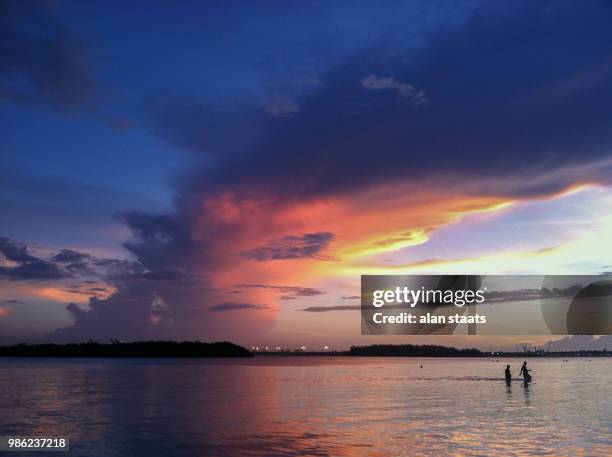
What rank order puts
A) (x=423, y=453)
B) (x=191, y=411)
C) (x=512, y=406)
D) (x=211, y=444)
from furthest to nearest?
(x=512, y=406), (x=191, y=411), (x=211, y=444), (x=423, y=453)

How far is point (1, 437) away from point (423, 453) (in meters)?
23.8

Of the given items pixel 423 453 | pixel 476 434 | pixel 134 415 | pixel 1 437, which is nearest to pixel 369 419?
pixel 476 434

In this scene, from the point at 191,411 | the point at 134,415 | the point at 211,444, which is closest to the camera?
the point at 211,444

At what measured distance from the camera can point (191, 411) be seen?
156ft

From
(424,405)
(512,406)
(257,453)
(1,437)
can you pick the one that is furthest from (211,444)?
(512,406)

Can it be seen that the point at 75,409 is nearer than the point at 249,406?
Yes

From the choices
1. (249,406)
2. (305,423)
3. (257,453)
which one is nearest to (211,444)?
(257,453)

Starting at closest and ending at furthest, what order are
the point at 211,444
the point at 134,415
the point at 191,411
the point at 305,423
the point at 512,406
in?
the point at 211,444, the point at 305,423, the point at 134,415, the point at 191,411, the point at 512,406

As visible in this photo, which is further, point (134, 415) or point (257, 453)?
point (134, 415)

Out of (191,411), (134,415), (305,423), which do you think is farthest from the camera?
(191,411)

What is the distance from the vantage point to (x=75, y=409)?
49.2 m

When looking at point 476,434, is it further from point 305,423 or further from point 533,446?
point 305,423

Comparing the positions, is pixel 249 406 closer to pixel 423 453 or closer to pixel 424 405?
pixel 424 405

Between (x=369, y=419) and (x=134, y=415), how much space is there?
17.8 metres
